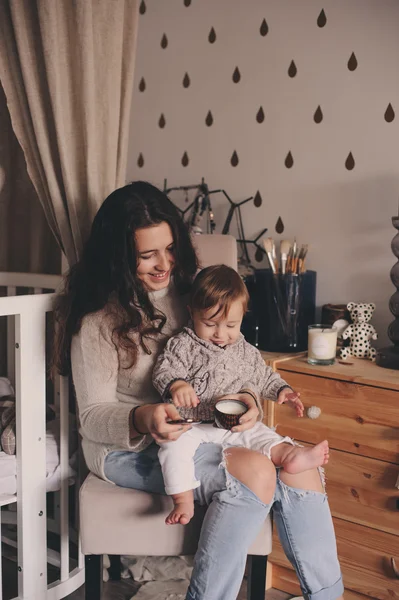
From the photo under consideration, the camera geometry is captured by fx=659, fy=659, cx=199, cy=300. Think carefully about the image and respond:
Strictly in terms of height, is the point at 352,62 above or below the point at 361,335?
above

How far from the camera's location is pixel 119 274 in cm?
157

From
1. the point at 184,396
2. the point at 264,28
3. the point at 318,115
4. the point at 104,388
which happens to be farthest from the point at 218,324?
the point at 264,28

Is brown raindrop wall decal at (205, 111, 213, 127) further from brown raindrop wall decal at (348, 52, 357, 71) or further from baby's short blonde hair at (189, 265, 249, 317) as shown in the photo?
baby's short blonde hair at (189, 265, 249, 317)

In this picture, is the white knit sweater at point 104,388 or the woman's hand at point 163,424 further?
the white knit sweater at point 104,388

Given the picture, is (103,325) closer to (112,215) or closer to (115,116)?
(112,215)

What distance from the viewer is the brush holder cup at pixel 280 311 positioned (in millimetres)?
2037

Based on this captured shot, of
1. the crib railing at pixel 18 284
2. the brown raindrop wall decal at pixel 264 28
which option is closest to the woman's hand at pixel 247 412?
the crib railing at pixel 18 284

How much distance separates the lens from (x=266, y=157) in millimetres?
2326

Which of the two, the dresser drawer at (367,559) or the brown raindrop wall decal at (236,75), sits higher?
the brown raindrop wall decal at (236,75)

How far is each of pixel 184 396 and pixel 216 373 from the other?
0.15 m

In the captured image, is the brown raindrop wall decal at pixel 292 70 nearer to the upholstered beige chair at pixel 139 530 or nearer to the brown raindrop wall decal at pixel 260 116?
the brown raindrop wall decal at pixel 260 116

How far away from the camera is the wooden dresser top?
1.72m

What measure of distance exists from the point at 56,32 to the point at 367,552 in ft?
5.19

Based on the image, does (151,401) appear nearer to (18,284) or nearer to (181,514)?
(181,514)
